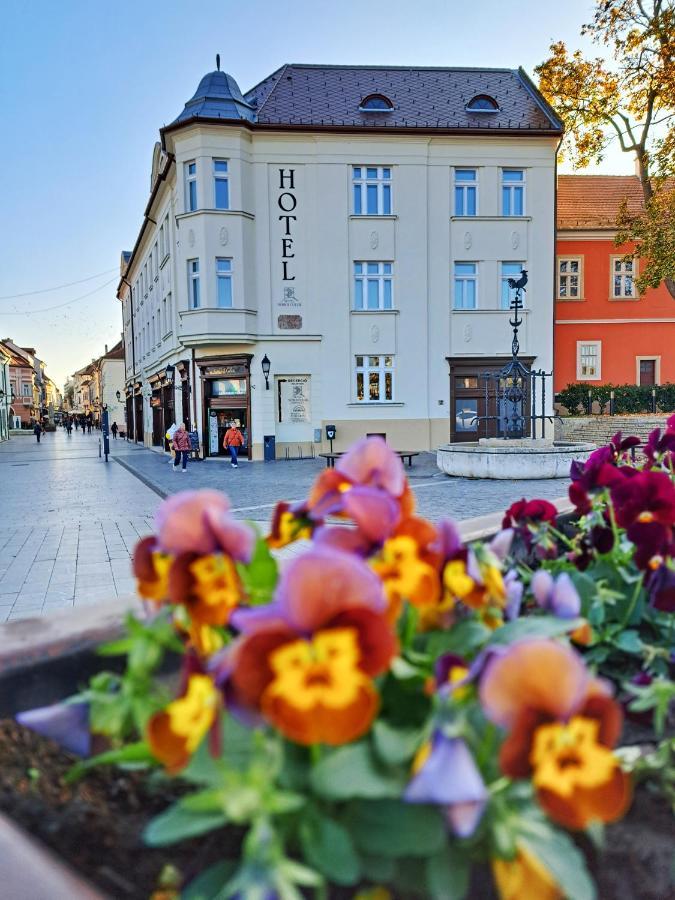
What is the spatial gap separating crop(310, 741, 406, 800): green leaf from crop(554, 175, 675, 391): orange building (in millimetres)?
30756

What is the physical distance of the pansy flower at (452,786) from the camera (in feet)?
2.29

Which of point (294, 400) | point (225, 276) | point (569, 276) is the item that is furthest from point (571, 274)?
point (225, 276)

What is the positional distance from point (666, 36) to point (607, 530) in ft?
72.6

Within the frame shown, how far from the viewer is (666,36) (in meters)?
18.3

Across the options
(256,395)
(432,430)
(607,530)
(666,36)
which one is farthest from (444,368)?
(607,530)

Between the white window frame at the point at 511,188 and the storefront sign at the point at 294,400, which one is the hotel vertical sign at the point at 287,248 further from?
the white window frame at the point at 511,188

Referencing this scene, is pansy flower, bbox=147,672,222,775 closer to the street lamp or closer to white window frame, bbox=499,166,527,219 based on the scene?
the street lamp

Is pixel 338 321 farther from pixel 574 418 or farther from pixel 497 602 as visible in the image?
pixel 497 602

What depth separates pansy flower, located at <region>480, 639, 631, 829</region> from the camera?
737 millimetres

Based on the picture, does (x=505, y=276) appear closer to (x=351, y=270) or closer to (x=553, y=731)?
(x=351, y=270)

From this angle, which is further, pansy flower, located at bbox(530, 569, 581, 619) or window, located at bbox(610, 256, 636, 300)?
window, located at bbox(610, 256, 636, 300)

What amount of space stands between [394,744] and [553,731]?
7.3 inches

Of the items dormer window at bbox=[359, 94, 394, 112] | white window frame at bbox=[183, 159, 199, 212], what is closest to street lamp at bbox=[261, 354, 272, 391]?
white window frame at bbox=[183, 159, 199, 212]

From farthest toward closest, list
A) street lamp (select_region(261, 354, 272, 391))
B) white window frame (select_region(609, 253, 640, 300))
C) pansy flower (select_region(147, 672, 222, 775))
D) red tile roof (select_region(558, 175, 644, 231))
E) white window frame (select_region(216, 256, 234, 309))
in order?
red tile roof (select_region(558, 175, 644, 231)) → white window frame (select_region(609, 253, 640, 300)) → street lamp (select_region(261, 354, 272, 391)) → white window frame (select_region(216, 256, 234, 309)) → pansy flower (select_region(147, 672, 222, 775))
